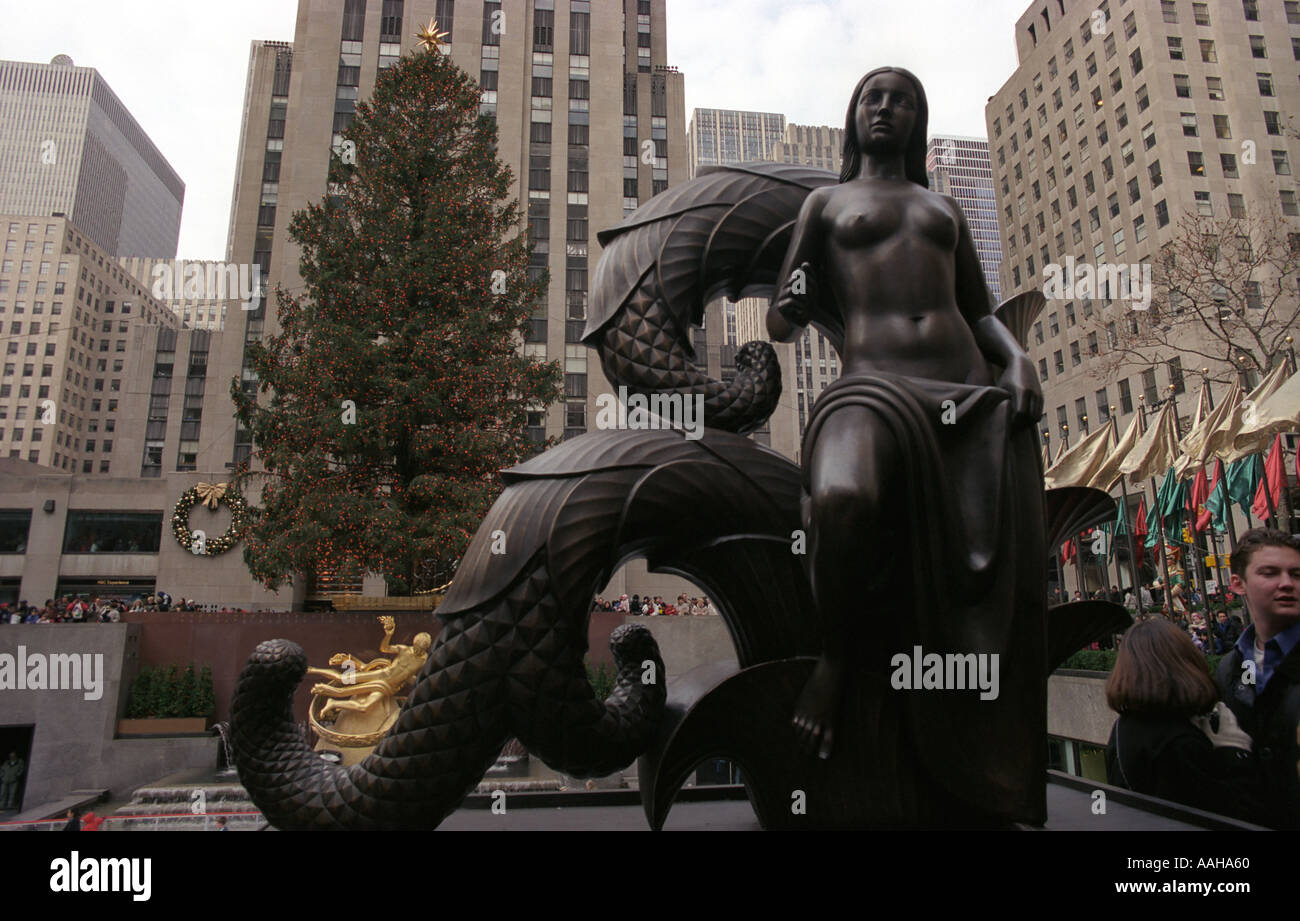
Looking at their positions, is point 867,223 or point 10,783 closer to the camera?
point 867,223

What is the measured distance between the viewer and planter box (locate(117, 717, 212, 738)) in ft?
52.2

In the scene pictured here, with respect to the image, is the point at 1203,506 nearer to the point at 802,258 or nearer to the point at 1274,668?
the point at 1274,668

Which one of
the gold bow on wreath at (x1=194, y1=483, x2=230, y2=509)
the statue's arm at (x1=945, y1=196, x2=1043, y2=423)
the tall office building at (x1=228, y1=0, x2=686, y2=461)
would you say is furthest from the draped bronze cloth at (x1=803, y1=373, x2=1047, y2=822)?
the tall office building at (x1=228, y1=0, x2=686, y2=461)

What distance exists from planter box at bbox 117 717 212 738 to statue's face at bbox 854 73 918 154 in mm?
17123

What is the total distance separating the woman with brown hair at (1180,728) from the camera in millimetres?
3424

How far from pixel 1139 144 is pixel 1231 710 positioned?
195 ft

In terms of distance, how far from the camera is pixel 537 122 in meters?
43.1

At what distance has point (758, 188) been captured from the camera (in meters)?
4.09

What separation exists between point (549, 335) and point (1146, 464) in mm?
27818

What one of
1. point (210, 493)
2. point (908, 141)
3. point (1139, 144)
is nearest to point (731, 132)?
point (1139, 144)

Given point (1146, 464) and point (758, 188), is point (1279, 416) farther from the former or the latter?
point (758, 188)

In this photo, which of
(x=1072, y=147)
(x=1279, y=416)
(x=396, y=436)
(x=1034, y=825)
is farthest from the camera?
(x=1072, y=147)

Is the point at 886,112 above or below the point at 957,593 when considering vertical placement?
above
